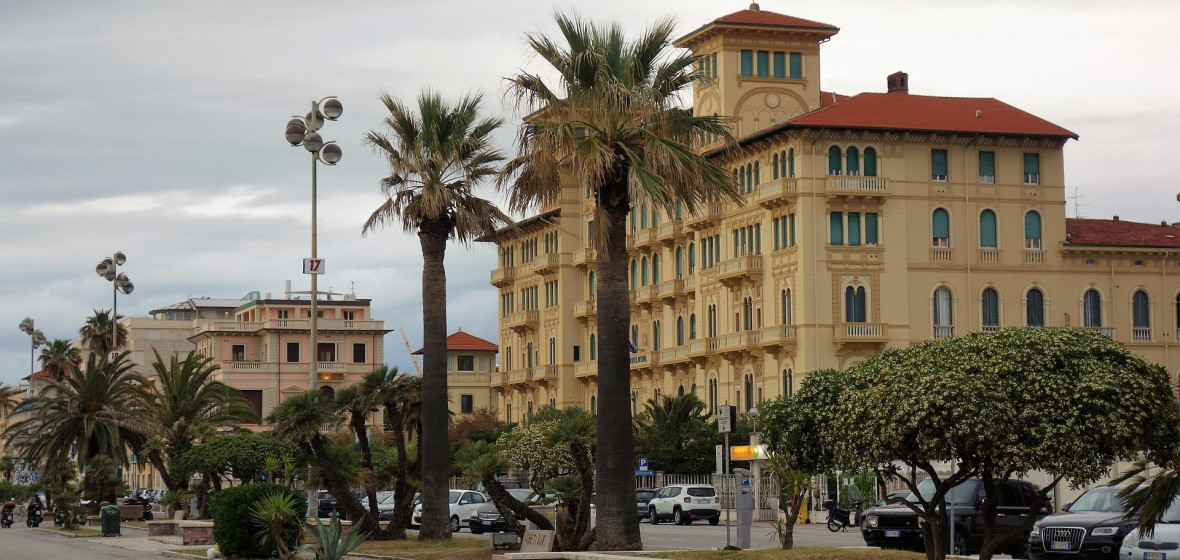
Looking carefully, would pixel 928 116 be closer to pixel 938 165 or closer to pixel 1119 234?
pixel 938 165

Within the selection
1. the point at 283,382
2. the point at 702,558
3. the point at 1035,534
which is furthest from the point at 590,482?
the point at 283,382

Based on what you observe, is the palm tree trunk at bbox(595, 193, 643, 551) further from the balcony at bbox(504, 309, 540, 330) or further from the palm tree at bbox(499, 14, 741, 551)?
the balcony at bbox(504, 309, 540, 330)

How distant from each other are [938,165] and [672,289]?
15.9 meters

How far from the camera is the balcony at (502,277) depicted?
337ft

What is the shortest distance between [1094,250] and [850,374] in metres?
54.3

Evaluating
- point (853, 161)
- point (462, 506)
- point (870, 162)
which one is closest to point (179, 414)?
point (462, 506)

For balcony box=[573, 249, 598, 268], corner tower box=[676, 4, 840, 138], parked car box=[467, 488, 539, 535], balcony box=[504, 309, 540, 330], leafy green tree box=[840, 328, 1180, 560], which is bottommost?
parked car box=[467, 488, 539, 535]

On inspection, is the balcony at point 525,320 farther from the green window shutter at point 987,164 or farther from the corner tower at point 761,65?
the green window shutter at point 987,164

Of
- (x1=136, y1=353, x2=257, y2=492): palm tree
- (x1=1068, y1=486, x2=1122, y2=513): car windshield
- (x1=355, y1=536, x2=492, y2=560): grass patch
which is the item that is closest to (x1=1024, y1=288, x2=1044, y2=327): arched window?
(x1=136, y1=353, x2=257, y2=492): palm tree

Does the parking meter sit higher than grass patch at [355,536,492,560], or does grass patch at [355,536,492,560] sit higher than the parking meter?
the parking meter

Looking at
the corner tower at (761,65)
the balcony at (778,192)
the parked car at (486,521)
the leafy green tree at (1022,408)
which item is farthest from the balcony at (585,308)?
the leafy green tree at (1022,408)

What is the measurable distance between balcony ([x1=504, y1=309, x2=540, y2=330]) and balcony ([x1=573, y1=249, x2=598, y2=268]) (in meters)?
6.14

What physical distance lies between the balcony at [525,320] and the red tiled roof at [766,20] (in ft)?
92.6

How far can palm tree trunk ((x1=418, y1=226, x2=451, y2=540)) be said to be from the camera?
115 ft
